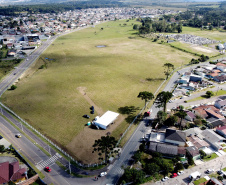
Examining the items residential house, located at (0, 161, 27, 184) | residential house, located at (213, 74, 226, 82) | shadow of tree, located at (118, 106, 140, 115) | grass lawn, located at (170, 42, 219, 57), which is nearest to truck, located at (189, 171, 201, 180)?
shadow of tree, located at (118, 106, 140, 115)

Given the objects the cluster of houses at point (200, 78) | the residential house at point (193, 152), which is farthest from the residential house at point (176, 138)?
the cluster of houses at point (200, 78)

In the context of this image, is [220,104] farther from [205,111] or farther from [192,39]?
[192,39]

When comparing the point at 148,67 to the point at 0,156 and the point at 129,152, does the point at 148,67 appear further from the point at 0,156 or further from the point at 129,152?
the point at 0,156

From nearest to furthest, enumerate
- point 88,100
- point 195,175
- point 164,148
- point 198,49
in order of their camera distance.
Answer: point 195,175 → point 164,148 → point 88,100 → point 198,49

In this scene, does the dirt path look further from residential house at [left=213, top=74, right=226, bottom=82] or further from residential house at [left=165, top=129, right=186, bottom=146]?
residential house at [left=213, top=74, right=226, bottom=82]

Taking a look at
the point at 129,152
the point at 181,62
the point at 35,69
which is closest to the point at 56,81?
the point at 35,69

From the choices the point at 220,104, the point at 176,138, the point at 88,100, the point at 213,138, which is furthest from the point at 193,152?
the point at 88,100

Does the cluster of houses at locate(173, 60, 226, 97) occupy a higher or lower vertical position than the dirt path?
higher
